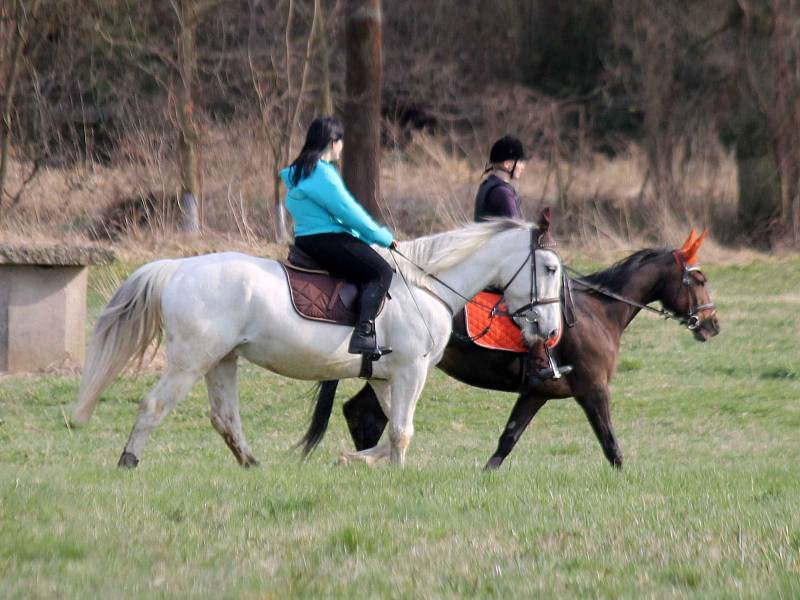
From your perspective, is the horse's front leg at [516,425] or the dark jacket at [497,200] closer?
the horse's front leg at [516,425]

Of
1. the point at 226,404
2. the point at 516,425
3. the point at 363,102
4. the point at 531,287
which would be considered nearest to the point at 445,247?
the point at 531,287

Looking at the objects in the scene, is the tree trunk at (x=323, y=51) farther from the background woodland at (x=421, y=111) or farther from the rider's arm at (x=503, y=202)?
the rider's arm at (x=503, y=202)

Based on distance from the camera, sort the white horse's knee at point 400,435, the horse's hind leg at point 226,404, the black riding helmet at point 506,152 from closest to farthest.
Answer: the white horse's knee at point 400,435, the horse's hind leg at point 226,404, the black riding helmet at point 506,152

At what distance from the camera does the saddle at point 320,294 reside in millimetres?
8945

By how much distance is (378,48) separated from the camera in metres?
23.4

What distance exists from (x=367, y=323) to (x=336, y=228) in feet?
2.18

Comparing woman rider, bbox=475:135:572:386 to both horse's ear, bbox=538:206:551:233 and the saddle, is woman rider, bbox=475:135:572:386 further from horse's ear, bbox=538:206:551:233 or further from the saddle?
the saddle

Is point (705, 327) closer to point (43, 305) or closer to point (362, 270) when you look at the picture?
point (362, 270)

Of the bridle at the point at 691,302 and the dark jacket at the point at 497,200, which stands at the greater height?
the dark jacket at the point at 497,200

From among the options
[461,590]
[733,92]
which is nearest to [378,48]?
[733,92]

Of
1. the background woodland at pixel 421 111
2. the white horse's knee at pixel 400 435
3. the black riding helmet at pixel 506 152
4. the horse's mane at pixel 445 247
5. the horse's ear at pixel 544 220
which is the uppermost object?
the black riding helmet at pixel 506 152

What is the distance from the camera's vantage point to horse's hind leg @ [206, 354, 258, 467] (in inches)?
365

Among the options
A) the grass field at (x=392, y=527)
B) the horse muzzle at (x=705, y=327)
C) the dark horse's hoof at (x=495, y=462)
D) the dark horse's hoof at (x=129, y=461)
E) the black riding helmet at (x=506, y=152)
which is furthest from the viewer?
the horse muzzle at (x=705, y=327)

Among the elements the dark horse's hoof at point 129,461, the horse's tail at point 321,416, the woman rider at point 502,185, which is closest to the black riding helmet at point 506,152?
the woman rider at point 502,185
